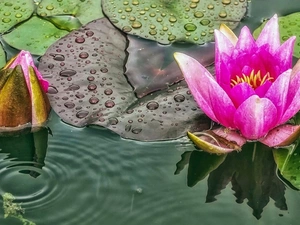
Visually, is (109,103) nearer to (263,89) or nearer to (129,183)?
(129,183)

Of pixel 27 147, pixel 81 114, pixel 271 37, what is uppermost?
pixel 271 37

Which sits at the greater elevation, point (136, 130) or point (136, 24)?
point (136, 24)

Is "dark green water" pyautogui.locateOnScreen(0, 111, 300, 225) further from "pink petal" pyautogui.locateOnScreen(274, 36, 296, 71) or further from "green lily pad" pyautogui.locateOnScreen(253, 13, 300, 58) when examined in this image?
"green lily pad" pyautogui.locateOnScreen(253, 13, 300, 58)

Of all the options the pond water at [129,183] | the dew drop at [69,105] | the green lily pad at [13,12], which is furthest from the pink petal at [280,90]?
the green lily pad at [13,12]

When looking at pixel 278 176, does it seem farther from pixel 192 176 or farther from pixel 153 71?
pixel 153 71

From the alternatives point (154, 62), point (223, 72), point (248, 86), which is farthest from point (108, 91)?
point (248, 86)

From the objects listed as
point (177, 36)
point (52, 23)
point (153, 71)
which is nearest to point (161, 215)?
point (153, 71)

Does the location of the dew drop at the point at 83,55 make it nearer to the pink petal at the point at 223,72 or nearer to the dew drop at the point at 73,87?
the dew drop at the point at 73,87

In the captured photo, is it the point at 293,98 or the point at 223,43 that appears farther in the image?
the point at 223,43
